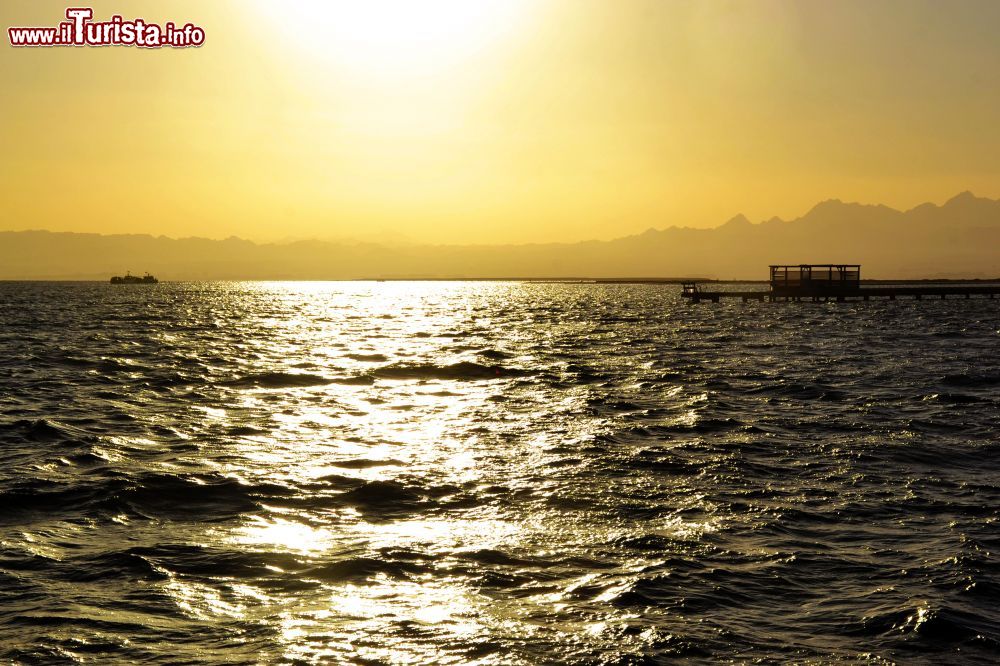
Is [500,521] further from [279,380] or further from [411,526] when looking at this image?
[279,380]

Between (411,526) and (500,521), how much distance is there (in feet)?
4.88

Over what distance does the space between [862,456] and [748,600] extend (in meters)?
9.98

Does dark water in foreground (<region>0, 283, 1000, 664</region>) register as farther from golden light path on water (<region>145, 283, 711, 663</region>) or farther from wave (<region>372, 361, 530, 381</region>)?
wave (<region>372, 361, 530, 381</region>)

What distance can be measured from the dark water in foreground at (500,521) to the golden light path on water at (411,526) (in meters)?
0.06

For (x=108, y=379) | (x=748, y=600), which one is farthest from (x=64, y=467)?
(x=108, y=379)

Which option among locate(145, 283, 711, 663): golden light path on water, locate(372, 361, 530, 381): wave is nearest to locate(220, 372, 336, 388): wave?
locate(145, 283, 711, 663): golden light path on water

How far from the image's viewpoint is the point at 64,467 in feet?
58.6

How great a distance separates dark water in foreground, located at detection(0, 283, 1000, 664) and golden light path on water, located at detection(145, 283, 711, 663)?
0.19ft

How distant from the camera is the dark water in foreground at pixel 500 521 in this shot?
377 inches

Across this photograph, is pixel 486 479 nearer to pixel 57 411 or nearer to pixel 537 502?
pixel 537 502

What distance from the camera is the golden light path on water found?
9.70 metres

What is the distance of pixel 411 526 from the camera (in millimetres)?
13883

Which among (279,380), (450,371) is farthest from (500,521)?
(450,371)

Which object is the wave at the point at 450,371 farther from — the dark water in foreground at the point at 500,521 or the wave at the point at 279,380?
the dark water in foreground at the point at 500,521
